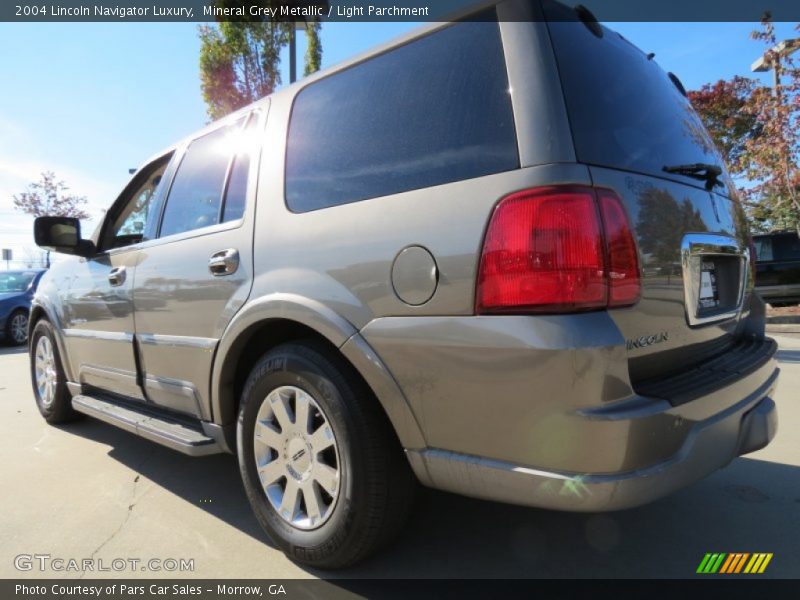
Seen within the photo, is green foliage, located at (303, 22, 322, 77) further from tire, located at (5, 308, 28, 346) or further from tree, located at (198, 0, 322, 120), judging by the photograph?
tire, located at (5, 308, 28, 346)

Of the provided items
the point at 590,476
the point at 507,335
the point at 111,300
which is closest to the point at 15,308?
the point at 111,300

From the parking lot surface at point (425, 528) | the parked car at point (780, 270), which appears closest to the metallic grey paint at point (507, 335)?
the parking lot surface at point (425, 528)

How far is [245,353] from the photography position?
7.77ft

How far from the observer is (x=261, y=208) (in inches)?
89.4

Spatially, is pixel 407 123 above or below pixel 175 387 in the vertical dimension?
above

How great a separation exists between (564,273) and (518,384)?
0.33 metres

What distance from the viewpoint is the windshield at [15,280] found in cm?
1073

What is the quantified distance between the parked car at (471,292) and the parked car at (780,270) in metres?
11.9

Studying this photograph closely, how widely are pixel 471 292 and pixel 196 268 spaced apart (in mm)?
1508

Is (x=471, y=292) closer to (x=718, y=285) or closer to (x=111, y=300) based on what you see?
(x=718, y=285)

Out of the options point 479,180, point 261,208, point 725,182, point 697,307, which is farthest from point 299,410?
point 725,182

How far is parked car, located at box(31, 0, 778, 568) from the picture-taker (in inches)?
57.4

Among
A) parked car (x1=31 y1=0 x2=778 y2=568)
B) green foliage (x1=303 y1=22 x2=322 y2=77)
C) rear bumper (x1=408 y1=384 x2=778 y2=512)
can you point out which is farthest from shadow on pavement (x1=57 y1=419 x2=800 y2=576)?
green foliage (x1=303 y1=22 x2=322 y2=77)

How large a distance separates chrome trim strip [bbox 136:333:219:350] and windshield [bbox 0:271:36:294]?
32.7ft
